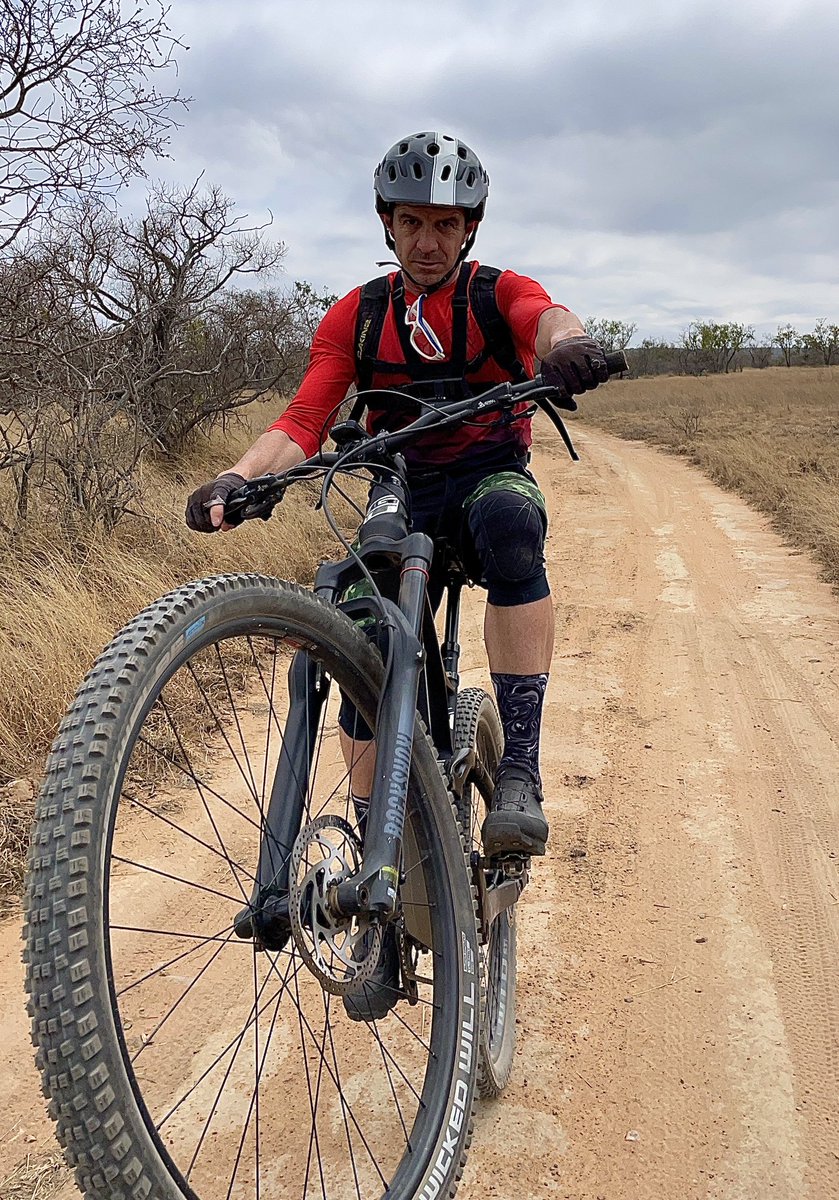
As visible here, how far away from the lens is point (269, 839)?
1658 mm

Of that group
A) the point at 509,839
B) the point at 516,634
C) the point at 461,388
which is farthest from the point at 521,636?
the point at 461,388

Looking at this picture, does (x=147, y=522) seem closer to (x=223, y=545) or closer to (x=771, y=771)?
(x=223, y=545)

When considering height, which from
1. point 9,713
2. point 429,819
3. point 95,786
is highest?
point 95,786

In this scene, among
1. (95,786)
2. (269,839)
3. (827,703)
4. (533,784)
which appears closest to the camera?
(95,786)

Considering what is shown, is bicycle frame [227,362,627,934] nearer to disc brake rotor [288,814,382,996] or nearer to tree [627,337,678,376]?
disc brake rotor [288,814,382,996]

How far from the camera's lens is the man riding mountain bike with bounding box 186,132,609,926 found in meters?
2.40

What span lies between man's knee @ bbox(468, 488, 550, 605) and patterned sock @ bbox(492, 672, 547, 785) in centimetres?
30

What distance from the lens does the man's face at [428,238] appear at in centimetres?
254

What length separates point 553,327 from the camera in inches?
92.7

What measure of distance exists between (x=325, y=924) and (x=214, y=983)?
1.53m

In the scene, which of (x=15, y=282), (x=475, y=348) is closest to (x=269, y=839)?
(x=475, y=348)

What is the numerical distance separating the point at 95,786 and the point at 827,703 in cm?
498

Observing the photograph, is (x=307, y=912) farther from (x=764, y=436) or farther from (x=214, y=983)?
(x=764, y=436)

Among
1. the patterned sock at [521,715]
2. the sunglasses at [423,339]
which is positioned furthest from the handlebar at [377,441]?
the patterned sock at [521,715]
